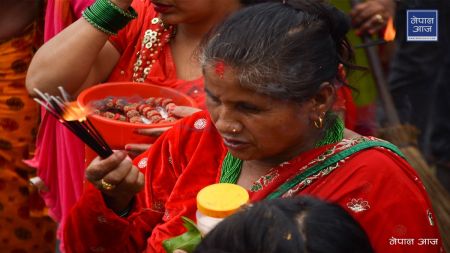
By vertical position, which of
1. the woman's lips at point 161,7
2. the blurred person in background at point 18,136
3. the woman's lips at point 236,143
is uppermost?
the woman's lips at point 161,7

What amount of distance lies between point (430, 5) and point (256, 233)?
1.78 metres

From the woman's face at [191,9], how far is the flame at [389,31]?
1.72ft

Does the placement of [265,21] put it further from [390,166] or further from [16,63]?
[16,63]

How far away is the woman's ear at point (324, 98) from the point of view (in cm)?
222

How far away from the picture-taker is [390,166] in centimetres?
218

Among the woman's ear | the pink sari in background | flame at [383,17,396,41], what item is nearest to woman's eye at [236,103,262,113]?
the woman's ear

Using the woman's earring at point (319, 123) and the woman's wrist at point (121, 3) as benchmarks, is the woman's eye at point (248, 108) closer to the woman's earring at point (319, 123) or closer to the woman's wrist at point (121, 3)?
the woman's earring at point (319, 123)

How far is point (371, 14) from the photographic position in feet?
9.94

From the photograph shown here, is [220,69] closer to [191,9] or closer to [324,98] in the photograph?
[324,98]

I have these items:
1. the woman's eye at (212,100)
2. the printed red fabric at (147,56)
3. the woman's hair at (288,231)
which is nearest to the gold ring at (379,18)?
the printed red fabric at (147,56)

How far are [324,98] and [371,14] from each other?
89 centimetres

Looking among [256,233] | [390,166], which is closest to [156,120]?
[390,166]

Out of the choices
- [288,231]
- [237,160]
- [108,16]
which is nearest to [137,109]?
[108,16]

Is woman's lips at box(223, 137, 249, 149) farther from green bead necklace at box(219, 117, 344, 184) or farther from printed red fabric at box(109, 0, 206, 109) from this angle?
printed red fabric at box(109, 0, 206, 109)
